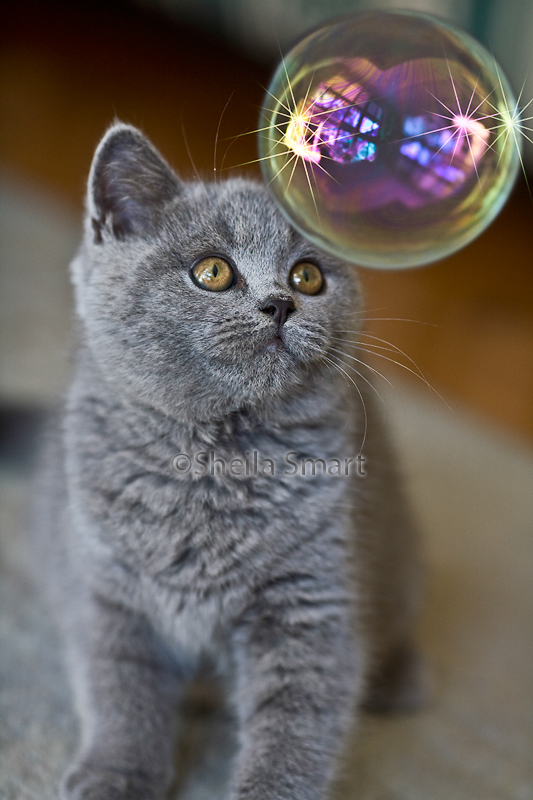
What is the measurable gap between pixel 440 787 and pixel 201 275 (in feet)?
2.45

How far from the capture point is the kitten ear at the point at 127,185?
2.69 feet

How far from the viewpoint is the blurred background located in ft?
3.42

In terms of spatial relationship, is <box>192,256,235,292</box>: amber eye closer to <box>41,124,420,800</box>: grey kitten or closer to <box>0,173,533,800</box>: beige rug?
<box>41,124,420,800</box>: grey kitten

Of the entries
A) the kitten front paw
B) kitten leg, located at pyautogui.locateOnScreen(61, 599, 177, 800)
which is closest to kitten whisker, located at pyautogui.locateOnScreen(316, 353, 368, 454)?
kitten leg, located at pyautogui.locateOnScreen(61, 599, 177, 800)

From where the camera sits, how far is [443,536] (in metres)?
1.59

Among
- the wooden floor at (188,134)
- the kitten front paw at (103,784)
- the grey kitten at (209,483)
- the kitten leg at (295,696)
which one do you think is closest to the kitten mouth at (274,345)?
the grey kitten at (209,483)

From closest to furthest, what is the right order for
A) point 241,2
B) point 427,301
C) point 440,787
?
point 440,787 < point 241,2 < point 427,301

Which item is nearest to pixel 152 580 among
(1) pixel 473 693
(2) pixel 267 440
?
(2) pixel 267 440

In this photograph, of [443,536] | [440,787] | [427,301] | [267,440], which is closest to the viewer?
[267,440]

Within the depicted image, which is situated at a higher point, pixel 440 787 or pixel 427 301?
pixel 427 301

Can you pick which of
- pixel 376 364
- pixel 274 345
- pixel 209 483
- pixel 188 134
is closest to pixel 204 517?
pixel 209 483

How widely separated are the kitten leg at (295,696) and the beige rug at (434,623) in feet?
0.45

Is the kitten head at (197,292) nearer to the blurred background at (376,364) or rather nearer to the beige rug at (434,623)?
the blurred background at (376,364)

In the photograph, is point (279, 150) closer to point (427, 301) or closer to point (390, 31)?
point (390, 31)
